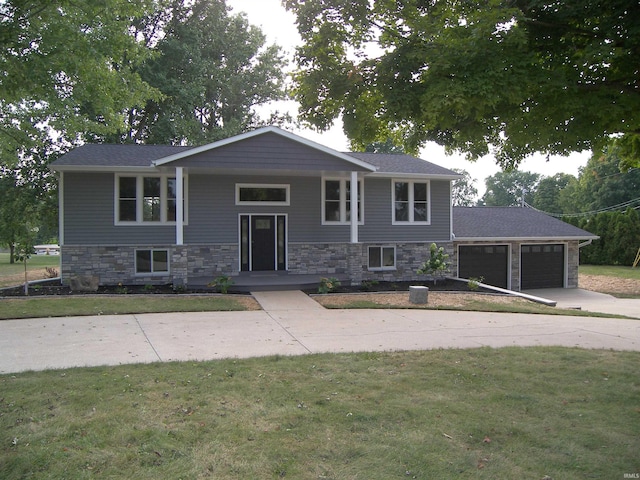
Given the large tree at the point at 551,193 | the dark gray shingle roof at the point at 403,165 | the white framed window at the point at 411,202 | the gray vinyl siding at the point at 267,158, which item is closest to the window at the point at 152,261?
the gray vinyl siding at the point at 267,158

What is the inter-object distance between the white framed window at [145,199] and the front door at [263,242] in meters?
2.08

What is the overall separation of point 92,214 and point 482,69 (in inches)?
532

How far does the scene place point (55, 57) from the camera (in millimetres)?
7992

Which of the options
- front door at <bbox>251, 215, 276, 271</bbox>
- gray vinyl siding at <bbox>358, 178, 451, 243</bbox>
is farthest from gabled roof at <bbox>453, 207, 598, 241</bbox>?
front door at <bbox>251, 215, 276, 271</bbox>

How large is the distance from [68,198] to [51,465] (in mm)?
13329

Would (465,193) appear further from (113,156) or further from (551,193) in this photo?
(113,156)

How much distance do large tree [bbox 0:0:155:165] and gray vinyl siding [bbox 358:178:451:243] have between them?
26.3ft

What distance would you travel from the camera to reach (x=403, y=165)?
18.7 metres

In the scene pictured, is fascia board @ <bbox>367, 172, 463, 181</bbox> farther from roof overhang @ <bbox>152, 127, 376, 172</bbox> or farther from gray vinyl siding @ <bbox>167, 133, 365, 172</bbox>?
gray vinyl siding @ <bbox>167, 133, 365, 172</bbox>

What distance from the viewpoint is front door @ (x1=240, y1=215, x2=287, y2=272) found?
16.7 metres

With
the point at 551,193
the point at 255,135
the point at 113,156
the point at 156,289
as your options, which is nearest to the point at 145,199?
the point at 113,156

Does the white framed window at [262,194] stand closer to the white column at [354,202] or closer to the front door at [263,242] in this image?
the front door at [263,242]

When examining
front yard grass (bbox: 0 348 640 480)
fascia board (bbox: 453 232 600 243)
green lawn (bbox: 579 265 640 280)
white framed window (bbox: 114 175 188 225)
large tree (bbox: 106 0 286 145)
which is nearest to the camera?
front yard grass (bbox: 0 348 640 480)

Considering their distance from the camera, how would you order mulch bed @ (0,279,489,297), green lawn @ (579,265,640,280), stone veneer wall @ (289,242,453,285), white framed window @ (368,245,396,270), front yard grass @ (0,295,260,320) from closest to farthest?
front yard grass @ (0,295,260,320) → mulch bed @ (0,279,489,297) → stone veneer wall @ (289,242,453,285) → white framed window @ (368,245,396,270) → green lawn @ (579,265,640,280)
